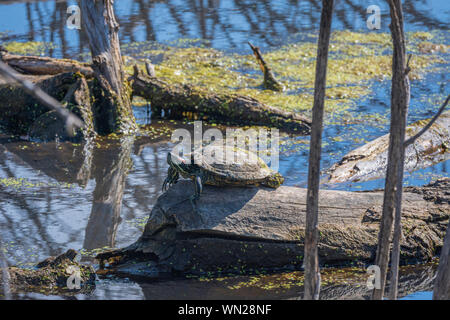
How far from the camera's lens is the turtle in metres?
4.57

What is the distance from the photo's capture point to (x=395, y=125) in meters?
3.03

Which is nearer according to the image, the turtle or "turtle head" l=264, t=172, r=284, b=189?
the turtle

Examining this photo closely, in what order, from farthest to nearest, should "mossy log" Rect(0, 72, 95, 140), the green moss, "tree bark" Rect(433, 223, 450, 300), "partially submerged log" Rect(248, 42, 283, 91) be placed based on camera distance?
the green moss, "partially submerged log" Rect(248, 42, 283, 91), "mossy log" Rect(0, 72, 95, 140), "tree bark" Rect(433, 223, 450, 300)

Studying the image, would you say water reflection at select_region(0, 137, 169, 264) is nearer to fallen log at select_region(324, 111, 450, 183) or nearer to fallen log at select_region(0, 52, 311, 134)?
fallen log at select_region(0, 52, 311, 134)

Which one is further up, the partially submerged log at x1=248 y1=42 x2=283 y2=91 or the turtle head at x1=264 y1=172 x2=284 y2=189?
the turtle head at x1=264 y1=172 x2=284 y2=189

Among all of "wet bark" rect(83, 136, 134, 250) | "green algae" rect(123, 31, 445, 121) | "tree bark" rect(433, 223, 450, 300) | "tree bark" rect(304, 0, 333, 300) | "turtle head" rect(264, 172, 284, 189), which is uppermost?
"tree bark" rect(304, 0, 333, 300)

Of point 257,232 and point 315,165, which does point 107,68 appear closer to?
point 257,232

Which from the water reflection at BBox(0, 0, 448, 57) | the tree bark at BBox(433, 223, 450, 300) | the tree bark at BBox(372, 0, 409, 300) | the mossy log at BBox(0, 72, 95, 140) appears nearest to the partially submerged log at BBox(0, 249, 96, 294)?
the tree bark at BBox(372, 0, 409, 300)

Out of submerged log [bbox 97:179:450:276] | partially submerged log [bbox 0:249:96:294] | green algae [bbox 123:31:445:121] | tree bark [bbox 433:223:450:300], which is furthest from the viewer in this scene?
green algae [bbox 123:31:445:121]

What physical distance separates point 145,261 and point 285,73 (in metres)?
5.99

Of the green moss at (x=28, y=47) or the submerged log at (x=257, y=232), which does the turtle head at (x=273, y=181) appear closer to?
the submerged log at (x=257, y=232)

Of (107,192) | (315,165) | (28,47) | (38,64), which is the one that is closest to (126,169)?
(107,192)
